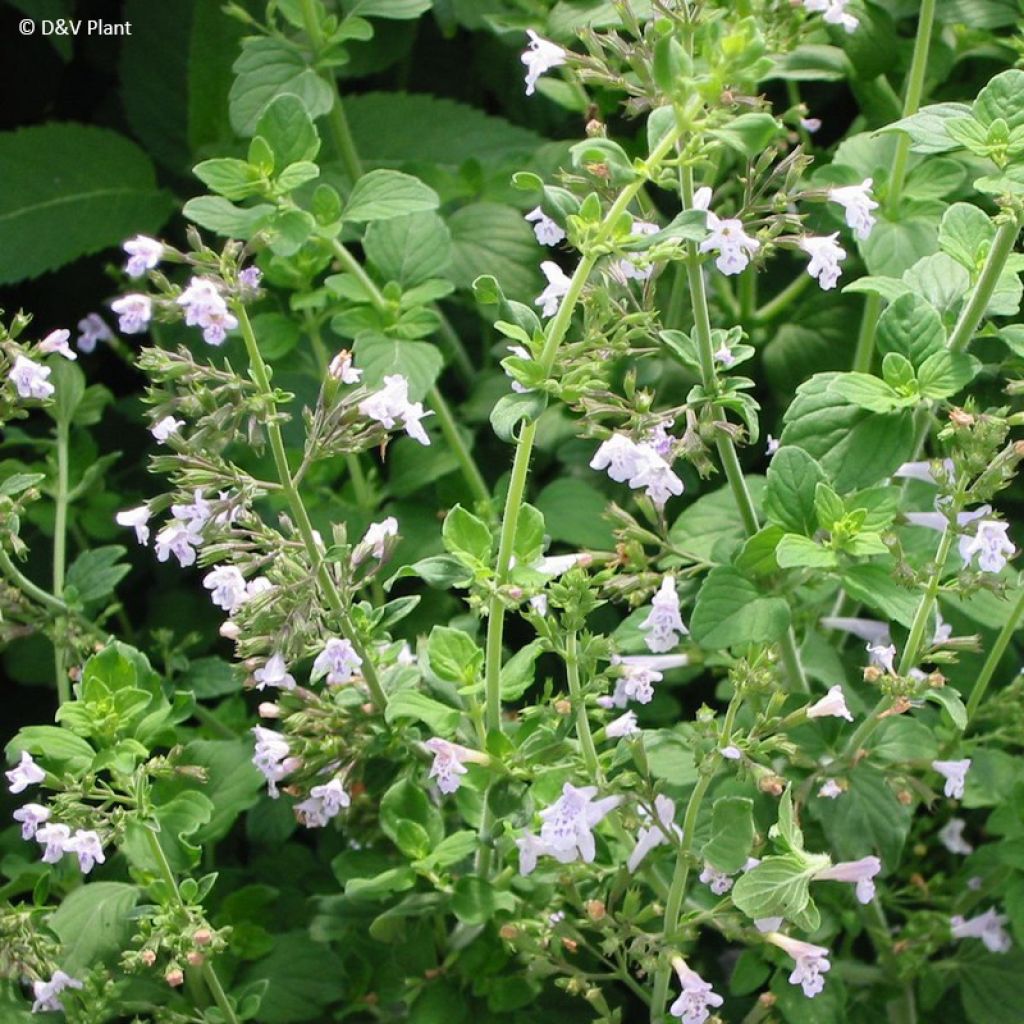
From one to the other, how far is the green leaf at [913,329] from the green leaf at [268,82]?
71 centimetres

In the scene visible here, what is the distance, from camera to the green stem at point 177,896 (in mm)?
1199

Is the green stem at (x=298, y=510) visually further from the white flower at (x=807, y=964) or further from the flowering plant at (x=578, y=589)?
the white flower at (x=807, y=964)

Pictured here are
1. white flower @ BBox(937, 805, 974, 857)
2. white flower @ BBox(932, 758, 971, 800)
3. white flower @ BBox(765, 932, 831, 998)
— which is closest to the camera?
white flower @ BBox(765, 932, 831, 998)

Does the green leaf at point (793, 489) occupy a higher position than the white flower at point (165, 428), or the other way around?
the white flower at point (165, 428)

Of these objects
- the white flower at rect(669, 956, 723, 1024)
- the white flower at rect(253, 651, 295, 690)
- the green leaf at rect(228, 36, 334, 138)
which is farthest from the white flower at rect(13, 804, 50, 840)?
the green leaf at rect(228, 36, 334, 138)

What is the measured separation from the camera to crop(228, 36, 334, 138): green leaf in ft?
5.08

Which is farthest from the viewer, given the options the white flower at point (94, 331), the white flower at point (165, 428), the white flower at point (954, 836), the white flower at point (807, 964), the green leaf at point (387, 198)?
the white flower at point (94, 331)

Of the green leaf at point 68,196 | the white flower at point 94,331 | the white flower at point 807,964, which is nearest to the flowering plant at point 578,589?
the white flower at point 807,964

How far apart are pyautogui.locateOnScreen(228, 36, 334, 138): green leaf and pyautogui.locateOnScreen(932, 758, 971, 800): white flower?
0.95 metres

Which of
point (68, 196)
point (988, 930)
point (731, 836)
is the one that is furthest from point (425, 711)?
point (68, 196)

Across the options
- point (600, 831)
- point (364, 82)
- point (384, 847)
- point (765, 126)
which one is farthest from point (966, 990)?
point (364, 82)

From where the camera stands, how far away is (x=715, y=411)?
3.81 ft

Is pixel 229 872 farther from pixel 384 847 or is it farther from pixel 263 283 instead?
pixel 263 283

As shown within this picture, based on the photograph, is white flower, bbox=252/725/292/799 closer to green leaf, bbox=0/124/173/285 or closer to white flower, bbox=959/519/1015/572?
white flower, bbox=959/519/1015/572
